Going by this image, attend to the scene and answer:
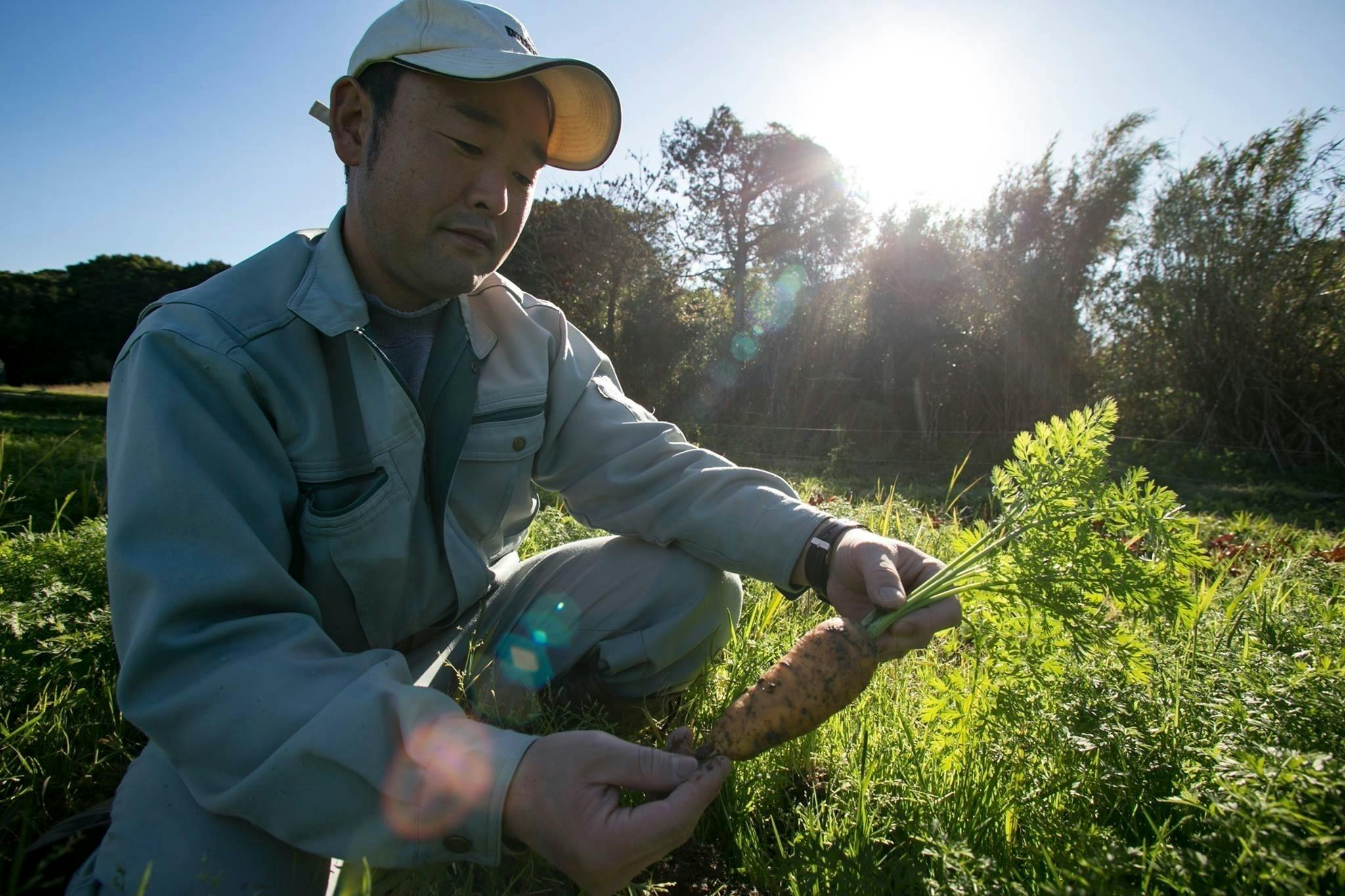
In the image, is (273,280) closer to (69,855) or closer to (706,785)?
(69,855)

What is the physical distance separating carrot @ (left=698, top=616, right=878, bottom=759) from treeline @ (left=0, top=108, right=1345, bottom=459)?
29.8 feet

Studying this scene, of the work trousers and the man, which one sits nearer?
the man

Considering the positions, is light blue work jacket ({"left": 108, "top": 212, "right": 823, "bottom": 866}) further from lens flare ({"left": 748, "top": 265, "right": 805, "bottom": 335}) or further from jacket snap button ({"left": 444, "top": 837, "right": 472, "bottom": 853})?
lens flare ({"left": 748, "top": 265, "right": 805, "bottom": 335})

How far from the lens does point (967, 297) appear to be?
10133mm

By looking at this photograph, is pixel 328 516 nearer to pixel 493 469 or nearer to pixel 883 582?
pixel 493 469

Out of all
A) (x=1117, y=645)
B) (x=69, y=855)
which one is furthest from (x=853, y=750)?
(x=69, y=855)

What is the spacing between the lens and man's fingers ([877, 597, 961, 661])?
1.64 meters

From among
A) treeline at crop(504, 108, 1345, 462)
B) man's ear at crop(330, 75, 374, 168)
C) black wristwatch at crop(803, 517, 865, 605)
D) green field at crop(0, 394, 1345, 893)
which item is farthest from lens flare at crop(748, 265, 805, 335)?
man's ear at crop(330, 75, 374, 168)

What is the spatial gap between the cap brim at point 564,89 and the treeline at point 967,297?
8.80 m

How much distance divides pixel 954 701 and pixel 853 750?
0.28 metres

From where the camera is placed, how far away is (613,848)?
1105 mm

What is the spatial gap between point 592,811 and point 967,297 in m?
10.4

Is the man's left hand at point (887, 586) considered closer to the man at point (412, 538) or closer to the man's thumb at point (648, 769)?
the man at point (412, 538)

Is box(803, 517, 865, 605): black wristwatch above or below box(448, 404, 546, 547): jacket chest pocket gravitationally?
below
